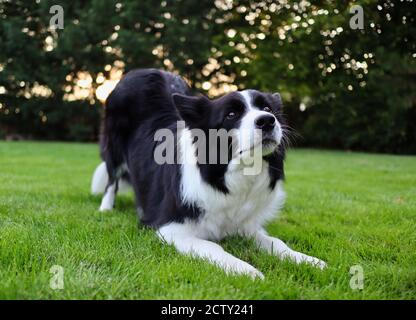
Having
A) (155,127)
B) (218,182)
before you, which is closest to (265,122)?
(218,182)

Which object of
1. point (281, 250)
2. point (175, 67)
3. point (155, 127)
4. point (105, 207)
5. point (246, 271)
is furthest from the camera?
point (175, 67)

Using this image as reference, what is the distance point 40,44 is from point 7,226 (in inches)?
720

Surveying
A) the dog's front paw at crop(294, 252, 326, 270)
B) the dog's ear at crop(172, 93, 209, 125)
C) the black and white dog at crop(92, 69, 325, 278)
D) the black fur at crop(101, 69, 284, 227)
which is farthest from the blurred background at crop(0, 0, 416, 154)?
the dog's front paw at crop(294, 252, 326, 270)

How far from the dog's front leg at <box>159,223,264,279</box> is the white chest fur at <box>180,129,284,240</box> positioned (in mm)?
112

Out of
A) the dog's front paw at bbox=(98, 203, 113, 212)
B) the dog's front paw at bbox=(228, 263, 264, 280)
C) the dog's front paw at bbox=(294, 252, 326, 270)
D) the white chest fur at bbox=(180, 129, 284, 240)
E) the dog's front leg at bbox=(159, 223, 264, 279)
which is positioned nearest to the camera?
the dog's front paw at bbox=(228, 263, 264, 280)

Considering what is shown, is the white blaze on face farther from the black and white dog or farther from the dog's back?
the dog's back

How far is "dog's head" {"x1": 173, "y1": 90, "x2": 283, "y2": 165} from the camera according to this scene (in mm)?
2912

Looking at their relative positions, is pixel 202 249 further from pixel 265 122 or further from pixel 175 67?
pixel 175 67

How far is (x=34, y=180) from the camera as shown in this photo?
6465 mm

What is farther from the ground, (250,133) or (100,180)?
(250,133)

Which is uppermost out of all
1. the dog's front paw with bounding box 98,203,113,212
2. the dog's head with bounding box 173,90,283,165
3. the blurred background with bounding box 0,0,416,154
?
the blurred background with bounding box 0,0,416,154

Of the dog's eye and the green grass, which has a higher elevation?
the dog's eye

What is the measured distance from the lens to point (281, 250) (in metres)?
3.03

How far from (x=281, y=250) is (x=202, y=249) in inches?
21.6
